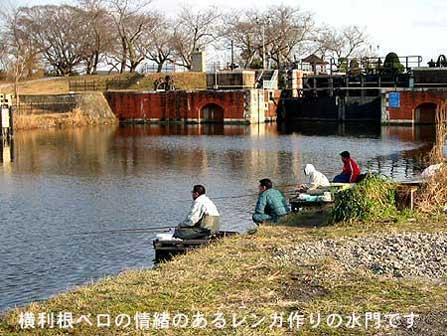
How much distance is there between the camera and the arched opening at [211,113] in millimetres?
57906

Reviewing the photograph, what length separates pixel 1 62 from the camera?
7338cm

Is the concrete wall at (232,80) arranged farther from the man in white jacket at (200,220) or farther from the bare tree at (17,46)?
the man in white jacket at (200,220)

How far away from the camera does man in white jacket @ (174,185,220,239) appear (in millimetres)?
12558

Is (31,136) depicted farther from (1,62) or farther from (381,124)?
(1,62)

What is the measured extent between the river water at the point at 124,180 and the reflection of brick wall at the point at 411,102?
156 inches

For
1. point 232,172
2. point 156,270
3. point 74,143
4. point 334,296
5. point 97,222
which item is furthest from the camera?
point 74,143

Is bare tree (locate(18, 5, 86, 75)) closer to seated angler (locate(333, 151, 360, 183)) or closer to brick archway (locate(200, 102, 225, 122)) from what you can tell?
brick archway (locate(200, 102, 225, 122))

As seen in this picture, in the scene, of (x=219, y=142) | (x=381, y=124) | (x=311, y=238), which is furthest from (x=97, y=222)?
(x=381, y=124)

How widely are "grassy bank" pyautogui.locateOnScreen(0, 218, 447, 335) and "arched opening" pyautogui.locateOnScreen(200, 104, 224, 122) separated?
157 feet

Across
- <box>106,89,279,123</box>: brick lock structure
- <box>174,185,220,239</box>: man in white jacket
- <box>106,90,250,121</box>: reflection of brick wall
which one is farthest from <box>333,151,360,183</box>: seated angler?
<box>106,90,250,121</box>: reflection of brick wall

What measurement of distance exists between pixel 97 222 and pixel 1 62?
199ft

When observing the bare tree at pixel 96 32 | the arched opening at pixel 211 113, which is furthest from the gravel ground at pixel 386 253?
the bare tree at pixel 96 32

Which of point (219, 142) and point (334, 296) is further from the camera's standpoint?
point (219, 142)

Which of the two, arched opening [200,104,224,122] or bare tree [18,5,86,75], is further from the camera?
bare tree [18,5,86,75]
